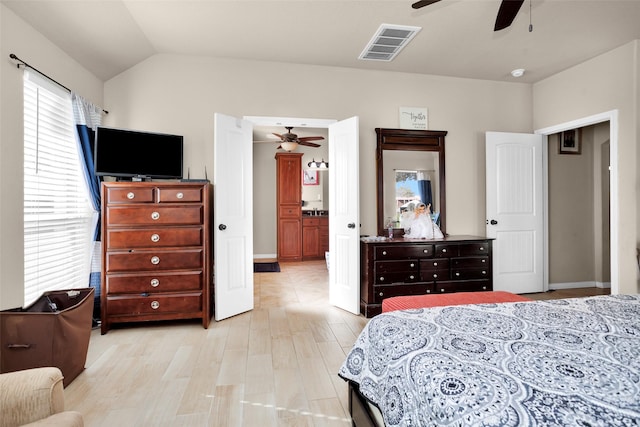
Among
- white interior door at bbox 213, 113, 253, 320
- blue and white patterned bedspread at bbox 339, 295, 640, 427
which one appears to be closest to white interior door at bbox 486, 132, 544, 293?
blue and white patterned bedspread at bbox 339, 295, 640, 427

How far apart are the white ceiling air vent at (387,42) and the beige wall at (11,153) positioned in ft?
9.53

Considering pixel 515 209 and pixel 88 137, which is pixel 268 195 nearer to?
pixel 88 137

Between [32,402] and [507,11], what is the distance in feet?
9.71

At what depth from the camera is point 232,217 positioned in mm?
3463

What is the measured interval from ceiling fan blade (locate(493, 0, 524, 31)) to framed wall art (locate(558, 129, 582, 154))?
325cm

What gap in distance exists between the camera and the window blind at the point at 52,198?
2.53 meters

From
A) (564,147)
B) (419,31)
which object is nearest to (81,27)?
(419,31)

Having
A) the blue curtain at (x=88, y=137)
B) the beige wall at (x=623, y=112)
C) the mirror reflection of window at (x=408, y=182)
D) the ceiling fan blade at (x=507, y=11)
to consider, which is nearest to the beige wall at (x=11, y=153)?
the blue curtain at (x=88, y=137)

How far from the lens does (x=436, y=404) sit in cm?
89

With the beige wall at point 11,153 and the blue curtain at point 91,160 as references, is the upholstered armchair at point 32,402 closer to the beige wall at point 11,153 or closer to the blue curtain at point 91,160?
the beige wall at point 11,153

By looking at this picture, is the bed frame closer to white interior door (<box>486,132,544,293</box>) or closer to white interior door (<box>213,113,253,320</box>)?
white interior door (<box>213,113,253,320</box>)

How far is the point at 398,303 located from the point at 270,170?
19.2 feet

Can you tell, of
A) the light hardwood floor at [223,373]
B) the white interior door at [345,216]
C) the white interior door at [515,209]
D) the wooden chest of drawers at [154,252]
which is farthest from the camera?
the white interior door at [515,209]

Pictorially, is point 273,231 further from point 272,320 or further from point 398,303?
point 398,303
